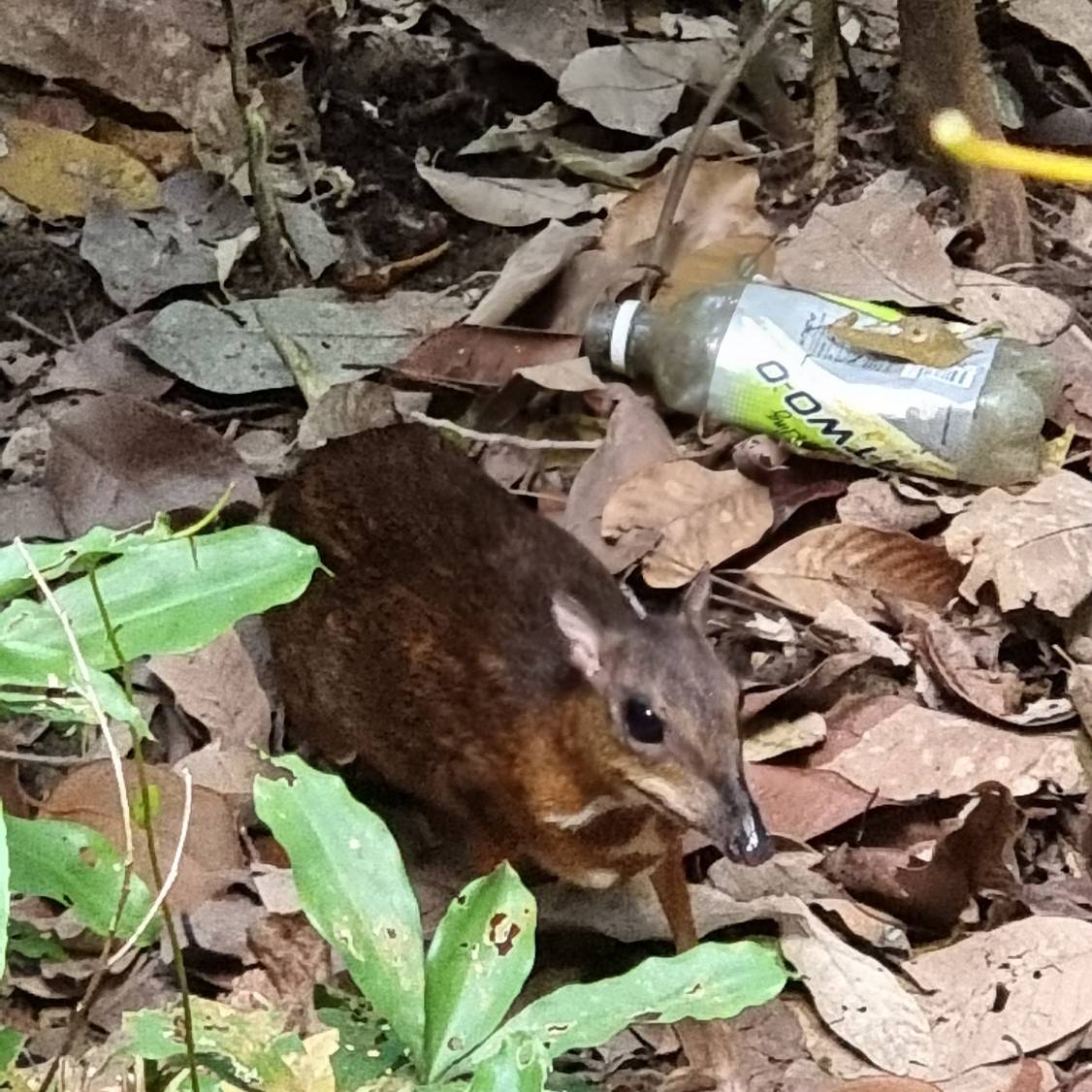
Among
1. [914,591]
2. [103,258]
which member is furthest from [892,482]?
[103,258]

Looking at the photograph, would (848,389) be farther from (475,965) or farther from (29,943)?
(29,943)

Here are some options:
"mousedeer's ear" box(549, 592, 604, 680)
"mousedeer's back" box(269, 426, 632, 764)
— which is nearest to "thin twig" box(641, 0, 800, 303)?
Result: "mousedeer's back" box(269, 426, 632, 764)

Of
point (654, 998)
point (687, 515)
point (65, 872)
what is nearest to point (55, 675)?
point (65, 872)

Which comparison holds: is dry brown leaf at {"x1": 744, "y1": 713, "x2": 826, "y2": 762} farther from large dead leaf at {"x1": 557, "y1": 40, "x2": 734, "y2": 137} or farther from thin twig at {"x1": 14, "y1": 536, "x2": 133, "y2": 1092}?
large dead leaf at {"x1": 557, "y1": 40, "x2": 734, "y2": 137}

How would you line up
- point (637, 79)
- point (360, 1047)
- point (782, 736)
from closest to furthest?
point (360, 1047)
point (782, 736)
point (637, 79)

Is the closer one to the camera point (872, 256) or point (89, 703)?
point (89, 703)

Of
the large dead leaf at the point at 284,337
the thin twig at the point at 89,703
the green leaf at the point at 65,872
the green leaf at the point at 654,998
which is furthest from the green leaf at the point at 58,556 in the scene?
the large dead leaf at the point at 284,337

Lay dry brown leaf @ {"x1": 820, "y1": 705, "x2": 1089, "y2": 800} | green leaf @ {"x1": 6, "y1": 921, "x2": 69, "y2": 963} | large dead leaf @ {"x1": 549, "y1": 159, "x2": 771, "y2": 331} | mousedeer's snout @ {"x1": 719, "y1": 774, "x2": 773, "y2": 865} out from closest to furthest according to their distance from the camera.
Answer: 1. green leaf @ {"x1": 6, "y1": 921, "x2": 69, "y2": 963}
2. mousedeer's snout @ {"x1": 719, "y1": 774, "x2": 773, "y2": 865}
3. dry brown leaf @ {"x1": 820, "y1": 705, "x2": 1089, "y2": 800}
4. large dead leaf @ {"x1": 549, "y1": 159, "x2": 771, "y2": 331}
